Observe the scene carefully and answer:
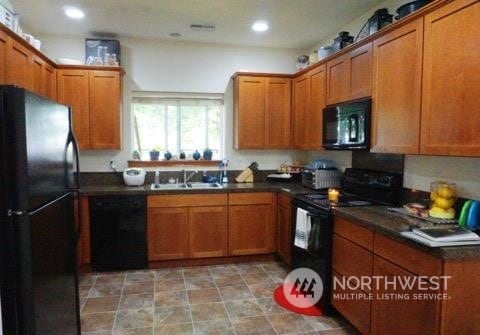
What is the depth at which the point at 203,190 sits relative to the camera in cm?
366

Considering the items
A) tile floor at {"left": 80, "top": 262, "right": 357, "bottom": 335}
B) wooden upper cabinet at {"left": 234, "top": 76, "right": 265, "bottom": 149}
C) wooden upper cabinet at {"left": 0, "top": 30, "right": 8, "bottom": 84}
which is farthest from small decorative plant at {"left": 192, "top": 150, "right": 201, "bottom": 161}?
wooden upper cabinet at {"left": 0, "top": 30, "right": 8, "bottom": 84}

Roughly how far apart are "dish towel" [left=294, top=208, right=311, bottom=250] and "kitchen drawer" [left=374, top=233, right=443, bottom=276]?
0.82 meters

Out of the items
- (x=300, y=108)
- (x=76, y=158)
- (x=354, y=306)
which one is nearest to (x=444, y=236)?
(x=354, y=306)

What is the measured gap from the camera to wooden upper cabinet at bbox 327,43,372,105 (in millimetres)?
2680

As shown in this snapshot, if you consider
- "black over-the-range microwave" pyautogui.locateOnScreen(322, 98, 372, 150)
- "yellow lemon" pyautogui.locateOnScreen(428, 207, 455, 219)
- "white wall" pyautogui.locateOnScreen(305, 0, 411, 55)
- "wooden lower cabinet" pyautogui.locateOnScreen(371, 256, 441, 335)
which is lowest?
"wooden lower cabinet" pyautogui.locateOnScreen(371, 256, 441, 335)

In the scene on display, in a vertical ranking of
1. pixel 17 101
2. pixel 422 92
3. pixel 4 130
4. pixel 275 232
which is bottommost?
pixel 275 232

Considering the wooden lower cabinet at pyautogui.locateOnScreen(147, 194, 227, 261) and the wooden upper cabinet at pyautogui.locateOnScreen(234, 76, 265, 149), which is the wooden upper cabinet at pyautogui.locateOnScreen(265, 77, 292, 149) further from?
the wooden lower cabinet at pyautogui.locateOnScreen(147, 194, 227, 261)

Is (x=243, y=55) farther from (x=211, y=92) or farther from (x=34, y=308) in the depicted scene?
(x=34, y=308)

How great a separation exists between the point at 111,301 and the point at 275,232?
1.89 m

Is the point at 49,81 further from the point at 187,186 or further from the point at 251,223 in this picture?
the point at 251,223

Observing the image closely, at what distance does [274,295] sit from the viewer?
9.93 feet

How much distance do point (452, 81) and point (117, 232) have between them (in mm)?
3242

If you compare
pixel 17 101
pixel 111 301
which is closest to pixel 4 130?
pixel 17 101

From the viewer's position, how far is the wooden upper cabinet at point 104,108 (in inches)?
145
